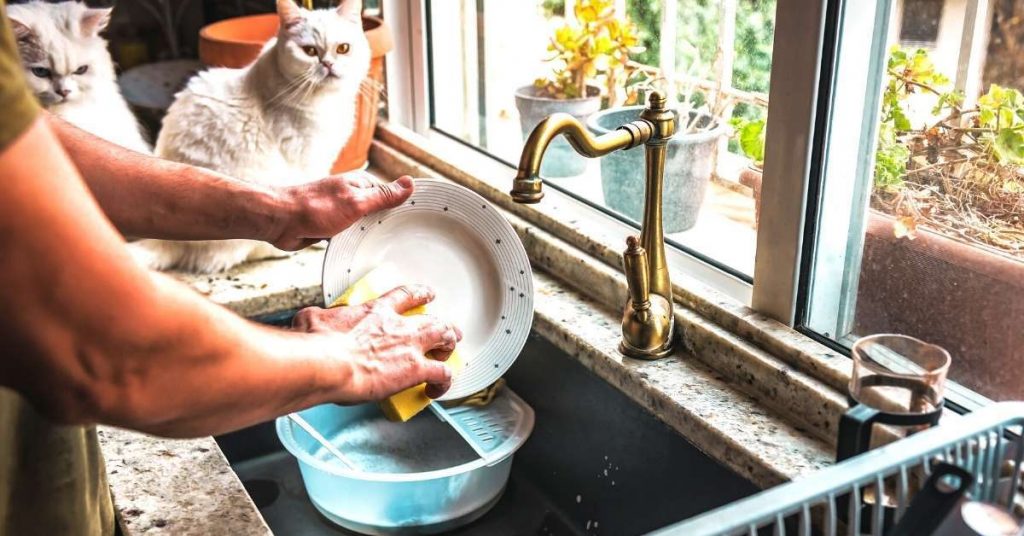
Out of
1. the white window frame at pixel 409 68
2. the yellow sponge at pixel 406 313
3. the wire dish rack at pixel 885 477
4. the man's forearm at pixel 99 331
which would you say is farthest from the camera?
the white window frame at pixel 409 68

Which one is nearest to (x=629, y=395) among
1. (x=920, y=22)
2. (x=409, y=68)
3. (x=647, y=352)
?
(x=647, y=352)

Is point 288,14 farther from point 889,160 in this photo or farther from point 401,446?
point 889,160

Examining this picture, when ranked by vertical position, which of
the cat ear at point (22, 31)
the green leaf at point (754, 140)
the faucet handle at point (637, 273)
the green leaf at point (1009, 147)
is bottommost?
the faucet handle at point (637, 273)

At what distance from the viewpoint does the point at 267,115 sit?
1.46m

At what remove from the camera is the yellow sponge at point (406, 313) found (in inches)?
37.6

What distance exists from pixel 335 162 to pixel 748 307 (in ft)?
2.78

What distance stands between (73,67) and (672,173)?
0.97 meters

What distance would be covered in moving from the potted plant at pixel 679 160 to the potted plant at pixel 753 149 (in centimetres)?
4

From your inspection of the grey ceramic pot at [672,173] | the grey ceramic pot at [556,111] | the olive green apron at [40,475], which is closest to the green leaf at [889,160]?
the grey ceramic pot at [672,173]

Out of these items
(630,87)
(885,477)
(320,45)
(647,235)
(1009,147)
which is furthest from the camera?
(320,45)

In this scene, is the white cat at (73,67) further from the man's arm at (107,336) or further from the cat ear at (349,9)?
the man's arm at (107,336)

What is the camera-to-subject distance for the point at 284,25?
56.4 inches

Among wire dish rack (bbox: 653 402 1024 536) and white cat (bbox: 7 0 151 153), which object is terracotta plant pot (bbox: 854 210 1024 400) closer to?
wire dish rack (bbox: 653 402 1024 536)

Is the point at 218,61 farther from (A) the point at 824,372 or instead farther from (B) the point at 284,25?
(A) the point at 824,372
